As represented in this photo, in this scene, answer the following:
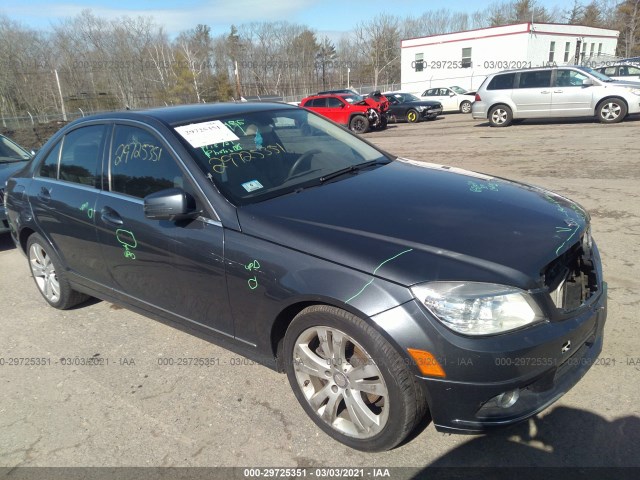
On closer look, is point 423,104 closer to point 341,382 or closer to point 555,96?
point 555,96

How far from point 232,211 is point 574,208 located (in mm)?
2132

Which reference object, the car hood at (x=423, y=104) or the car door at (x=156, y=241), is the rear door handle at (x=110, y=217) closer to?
the car door at (x=156, y=241)

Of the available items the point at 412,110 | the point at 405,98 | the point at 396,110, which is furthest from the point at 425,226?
the point at 405,98

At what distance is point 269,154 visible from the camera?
3.25 meters

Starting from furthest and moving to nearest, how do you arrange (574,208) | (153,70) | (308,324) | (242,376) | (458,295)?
1. (153,70)
2. (242,376)
3. (574,208)
4. (308,324)
5. (458,295)

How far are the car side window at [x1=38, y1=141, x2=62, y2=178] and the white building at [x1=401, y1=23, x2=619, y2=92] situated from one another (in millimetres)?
36291

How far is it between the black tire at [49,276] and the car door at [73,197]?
0.18 meters

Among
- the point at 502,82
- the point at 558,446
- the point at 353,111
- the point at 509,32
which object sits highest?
the point at 509,32

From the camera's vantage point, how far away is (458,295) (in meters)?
2.09

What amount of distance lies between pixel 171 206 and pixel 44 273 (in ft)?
8.24

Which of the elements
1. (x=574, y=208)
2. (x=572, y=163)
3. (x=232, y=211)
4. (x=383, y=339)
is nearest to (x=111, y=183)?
(x=232, y=211)

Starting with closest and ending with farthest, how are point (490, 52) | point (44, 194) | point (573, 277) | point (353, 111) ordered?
point (573, 277)
point (44, 194)
point (353, 111)
point (490, 52)

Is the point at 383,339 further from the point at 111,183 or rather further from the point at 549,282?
the point at 111,183

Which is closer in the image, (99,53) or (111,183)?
(111,183)
